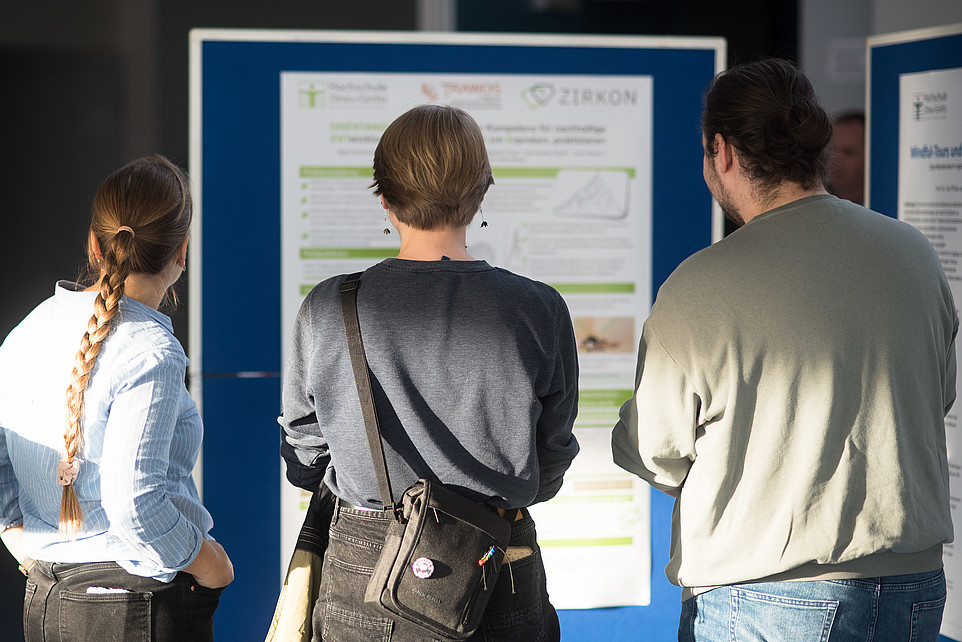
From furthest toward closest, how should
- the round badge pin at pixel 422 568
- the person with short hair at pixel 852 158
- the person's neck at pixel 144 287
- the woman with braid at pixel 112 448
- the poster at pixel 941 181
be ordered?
the person with short hair at pixel 852 158 < the poster at pixel 941 181 < the person's neck at pixel 144 287 < the woman with braid at pixel 112 448 < the round badge pin at pixel 422 568

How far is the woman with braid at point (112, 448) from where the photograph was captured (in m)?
1.44

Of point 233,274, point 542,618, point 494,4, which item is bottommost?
point 542,618

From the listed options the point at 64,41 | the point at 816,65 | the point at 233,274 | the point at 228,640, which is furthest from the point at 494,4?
the point at 228,640

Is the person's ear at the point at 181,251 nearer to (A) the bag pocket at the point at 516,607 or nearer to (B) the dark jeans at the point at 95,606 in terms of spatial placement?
(B) the dark jeans at the point at 95,606

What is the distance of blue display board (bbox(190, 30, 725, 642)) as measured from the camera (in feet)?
7.89

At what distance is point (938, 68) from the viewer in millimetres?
2381

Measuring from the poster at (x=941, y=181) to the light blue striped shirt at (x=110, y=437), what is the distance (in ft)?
6.60

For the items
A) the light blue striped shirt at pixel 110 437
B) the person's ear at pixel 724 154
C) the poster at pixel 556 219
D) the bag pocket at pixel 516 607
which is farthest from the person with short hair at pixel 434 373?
the poster at pixel 556 219

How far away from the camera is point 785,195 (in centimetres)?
146

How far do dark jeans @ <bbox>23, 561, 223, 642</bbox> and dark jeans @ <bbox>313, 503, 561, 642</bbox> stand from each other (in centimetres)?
31

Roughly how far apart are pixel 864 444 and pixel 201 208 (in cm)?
179

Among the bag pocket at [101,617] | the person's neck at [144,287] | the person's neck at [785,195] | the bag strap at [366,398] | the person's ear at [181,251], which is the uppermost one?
the person's neck at [785,195]

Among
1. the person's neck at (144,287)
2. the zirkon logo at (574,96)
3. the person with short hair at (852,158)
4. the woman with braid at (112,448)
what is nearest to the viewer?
the woman with braid at (112,448)

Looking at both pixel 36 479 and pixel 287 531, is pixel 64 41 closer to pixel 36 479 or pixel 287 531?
pixel 287 531
